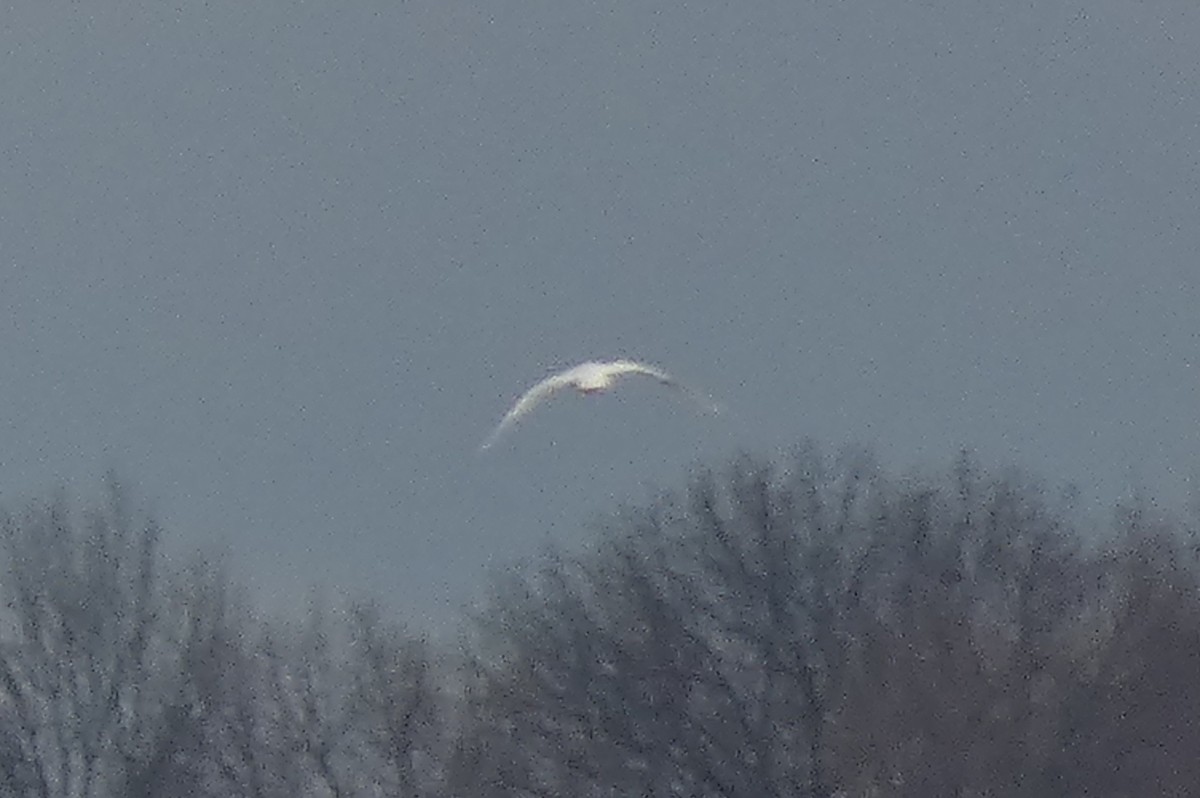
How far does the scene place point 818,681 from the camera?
71.8 m

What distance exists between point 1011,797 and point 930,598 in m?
10.3

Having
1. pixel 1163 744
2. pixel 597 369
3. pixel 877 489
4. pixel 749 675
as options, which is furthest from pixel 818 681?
pixel 597 369

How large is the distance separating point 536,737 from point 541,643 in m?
2.65

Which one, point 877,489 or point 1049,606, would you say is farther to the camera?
point 877,489

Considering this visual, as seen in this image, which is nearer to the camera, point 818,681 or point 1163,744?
point 1163,744

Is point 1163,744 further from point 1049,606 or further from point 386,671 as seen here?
point 386,671

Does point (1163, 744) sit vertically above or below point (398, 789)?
below

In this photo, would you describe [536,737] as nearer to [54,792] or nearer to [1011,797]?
[54,792]

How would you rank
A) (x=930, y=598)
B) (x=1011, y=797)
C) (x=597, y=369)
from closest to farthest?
(x=597, y=369), (x=1011, y=797), (x=930, y=598)

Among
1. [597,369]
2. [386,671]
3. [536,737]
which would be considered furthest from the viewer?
[386,671]

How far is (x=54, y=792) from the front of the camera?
74500 mm

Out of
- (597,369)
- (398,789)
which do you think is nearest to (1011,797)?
(597,369)

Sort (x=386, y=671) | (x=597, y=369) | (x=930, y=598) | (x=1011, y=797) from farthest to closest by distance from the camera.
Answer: (x=386, y=671) → (x=930, y=598) → (x=1011, y=797) → (x=597, y=369)

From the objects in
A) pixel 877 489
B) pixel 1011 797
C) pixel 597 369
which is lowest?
pixel 1011 797
